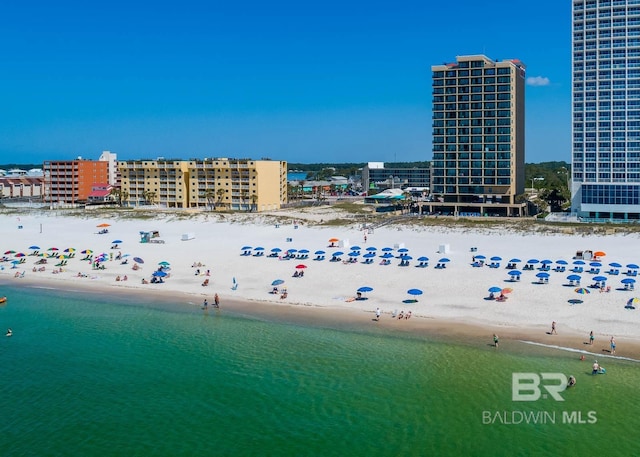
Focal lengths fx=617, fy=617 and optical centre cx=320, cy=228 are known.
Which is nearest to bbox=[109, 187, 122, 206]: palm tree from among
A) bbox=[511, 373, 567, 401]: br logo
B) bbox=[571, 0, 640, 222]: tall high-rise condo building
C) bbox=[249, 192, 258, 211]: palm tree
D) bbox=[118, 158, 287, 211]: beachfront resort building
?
bbox=[118, 158, 287, 211]: beachfront resort building

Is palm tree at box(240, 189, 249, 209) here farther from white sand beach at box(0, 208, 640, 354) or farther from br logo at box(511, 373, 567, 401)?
br logo at box(511, 373, 567, 401)

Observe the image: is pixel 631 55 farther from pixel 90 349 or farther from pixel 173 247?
pixel 90 349

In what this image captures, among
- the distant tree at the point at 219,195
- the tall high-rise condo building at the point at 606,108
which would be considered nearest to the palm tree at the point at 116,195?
the distant tree at the point at 219,195

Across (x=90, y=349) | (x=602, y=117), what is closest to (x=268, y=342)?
(x=90, y=349)

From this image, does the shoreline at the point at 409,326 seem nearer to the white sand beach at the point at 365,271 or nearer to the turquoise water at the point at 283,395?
the white sand beach at the point at 365,271

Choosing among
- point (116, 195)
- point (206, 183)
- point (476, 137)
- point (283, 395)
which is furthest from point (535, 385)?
point (116, 195)

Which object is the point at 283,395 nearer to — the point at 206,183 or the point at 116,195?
the point at 206,183
